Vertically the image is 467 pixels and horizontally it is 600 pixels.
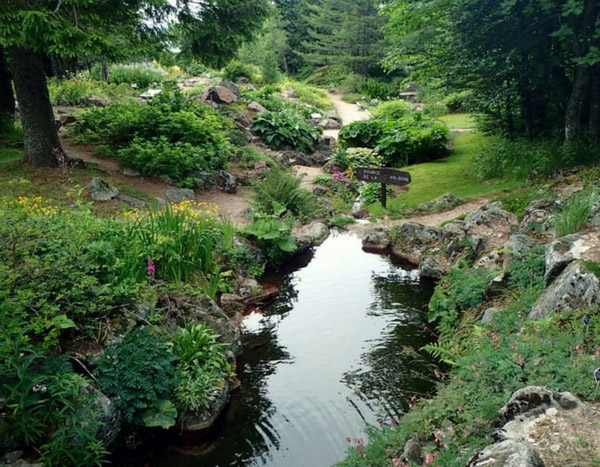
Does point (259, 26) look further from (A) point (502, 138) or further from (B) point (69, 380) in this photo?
(B) point (69, 380)

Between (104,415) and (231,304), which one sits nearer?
(104,415)

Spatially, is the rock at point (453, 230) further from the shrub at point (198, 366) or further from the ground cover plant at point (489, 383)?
the shrub at point (198, 366)

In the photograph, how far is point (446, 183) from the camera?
13.1m

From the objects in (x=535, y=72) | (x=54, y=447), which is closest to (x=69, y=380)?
(x=54, y=447)

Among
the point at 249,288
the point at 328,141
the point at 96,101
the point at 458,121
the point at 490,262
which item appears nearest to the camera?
the point at 490,262

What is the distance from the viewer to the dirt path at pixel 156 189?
11.1m

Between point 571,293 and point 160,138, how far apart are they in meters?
10.2

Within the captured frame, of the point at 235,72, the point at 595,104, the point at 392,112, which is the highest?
the point at 235,72

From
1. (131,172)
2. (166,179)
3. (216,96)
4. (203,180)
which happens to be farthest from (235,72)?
(166,179)

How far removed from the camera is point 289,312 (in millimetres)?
7492

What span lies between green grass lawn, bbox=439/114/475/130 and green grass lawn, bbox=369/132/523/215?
459 centimetres

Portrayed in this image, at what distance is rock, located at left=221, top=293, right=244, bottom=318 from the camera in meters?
7.17

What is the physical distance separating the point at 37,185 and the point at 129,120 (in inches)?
156

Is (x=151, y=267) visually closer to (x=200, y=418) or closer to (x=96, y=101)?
(x=200, y=418)
